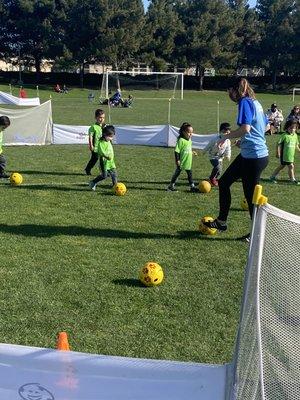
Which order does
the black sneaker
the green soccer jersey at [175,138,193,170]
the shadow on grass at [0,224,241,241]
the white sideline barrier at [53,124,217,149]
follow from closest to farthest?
1. the black sneaker
2. the shadow on grass at [0,224,241,241]
3. the green soccer jersey at [175,138,193,170]
4. the white sideline barrier at [53,124,217,149]

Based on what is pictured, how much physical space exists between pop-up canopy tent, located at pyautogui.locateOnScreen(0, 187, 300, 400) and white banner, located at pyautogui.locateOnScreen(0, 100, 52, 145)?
1496cm

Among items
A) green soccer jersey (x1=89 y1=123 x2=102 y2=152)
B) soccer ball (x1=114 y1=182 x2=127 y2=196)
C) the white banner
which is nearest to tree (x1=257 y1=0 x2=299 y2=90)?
the white banner

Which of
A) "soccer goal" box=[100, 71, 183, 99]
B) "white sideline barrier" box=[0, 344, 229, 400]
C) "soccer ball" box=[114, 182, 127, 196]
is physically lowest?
"soccer ball" box=[114, 182, 127, 196]

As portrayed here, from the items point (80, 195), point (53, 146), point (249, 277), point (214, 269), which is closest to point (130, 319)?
point (214, 269)

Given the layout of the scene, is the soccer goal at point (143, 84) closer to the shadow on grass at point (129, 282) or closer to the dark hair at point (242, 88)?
the dark hair at point (242, 88)

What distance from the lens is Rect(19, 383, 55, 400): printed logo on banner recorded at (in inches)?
131

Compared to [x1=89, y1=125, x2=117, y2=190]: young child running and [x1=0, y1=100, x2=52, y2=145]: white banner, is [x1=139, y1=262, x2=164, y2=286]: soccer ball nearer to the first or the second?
[x1=89, y1=125, x2=117, y2=190]: young child running

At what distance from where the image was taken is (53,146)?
58.9ft

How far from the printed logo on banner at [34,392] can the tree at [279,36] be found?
2789 inches

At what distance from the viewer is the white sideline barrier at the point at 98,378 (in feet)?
11.1

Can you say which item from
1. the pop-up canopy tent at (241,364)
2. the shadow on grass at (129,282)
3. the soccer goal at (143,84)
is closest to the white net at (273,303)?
the pop-up canopy tent at (241,364)

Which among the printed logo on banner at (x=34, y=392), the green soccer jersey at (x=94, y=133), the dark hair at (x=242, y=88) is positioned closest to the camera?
the printed logo on banner at (x=34, y=392)

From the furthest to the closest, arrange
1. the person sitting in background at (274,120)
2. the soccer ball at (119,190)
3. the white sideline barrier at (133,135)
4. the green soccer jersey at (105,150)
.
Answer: the person sitting in background at (274,120), the white sideline barrier at (133,135), the green soccer jersey at (105,150), the soccer ball at (119,190)

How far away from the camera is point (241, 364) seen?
10.4 ft
